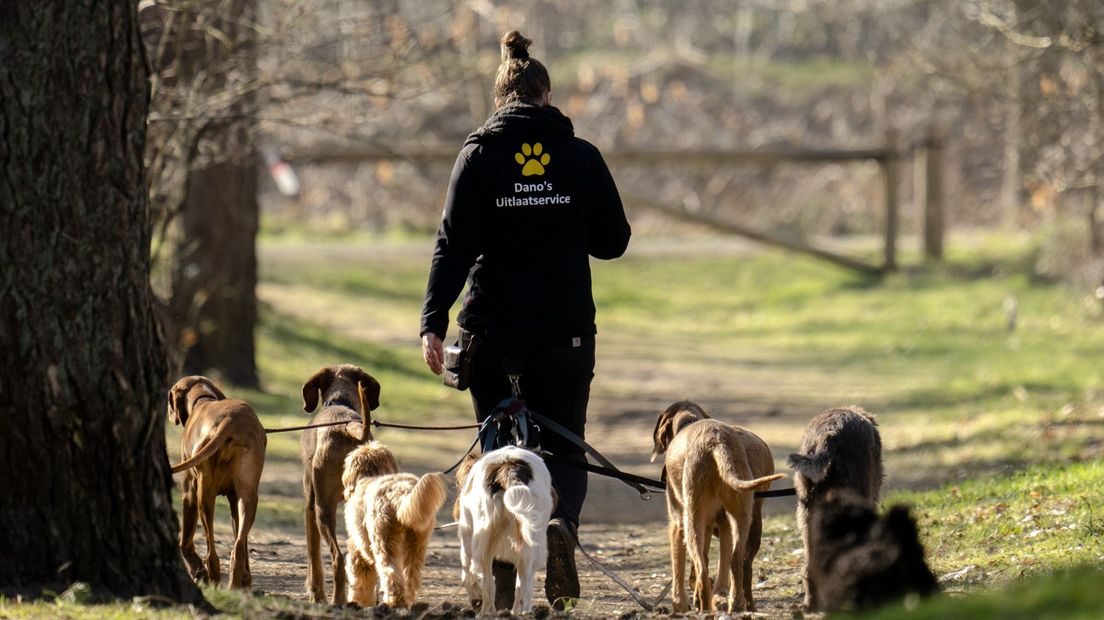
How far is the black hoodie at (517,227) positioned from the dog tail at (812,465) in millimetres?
1109

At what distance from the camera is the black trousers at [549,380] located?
21.2 feet

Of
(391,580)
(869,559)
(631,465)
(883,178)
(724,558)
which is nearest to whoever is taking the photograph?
(869,559)

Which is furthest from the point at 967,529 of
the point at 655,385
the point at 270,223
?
the point at 270,223

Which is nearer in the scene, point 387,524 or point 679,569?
point 387,524

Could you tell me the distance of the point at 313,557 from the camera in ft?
22.7

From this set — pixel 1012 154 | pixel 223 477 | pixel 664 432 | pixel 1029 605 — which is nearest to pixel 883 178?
pixel 1012 154

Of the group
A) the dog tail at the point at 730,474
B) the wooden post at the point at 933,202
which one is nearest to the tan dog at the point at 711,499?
the dog tail at the point at 730,474

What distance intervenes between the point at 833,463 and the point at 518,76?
2.11 m

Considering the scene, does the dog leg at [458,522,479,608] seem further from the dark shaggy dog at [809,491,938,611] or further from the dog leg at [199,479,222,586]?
the dark shaggy dog at [809,491,938,611]

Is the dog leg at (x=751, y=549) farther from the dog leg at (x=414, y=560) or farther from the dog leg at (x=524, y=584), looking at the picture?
the dog leg at (x=414, y=560)

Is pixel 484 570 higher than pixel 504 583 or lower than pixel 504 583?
higher

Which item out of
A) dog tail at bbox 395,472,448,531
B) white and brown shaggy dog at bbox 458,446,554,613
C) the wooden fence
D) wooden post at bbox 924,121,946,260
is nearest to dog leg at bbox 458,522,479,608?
white and brown shaggy dog at bbox 458,446,554,613

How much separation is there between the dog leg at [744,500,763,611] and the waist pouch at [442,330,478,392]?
4.68 feet

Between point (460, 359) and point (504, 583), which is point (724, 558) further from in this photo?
point (460, 359)
